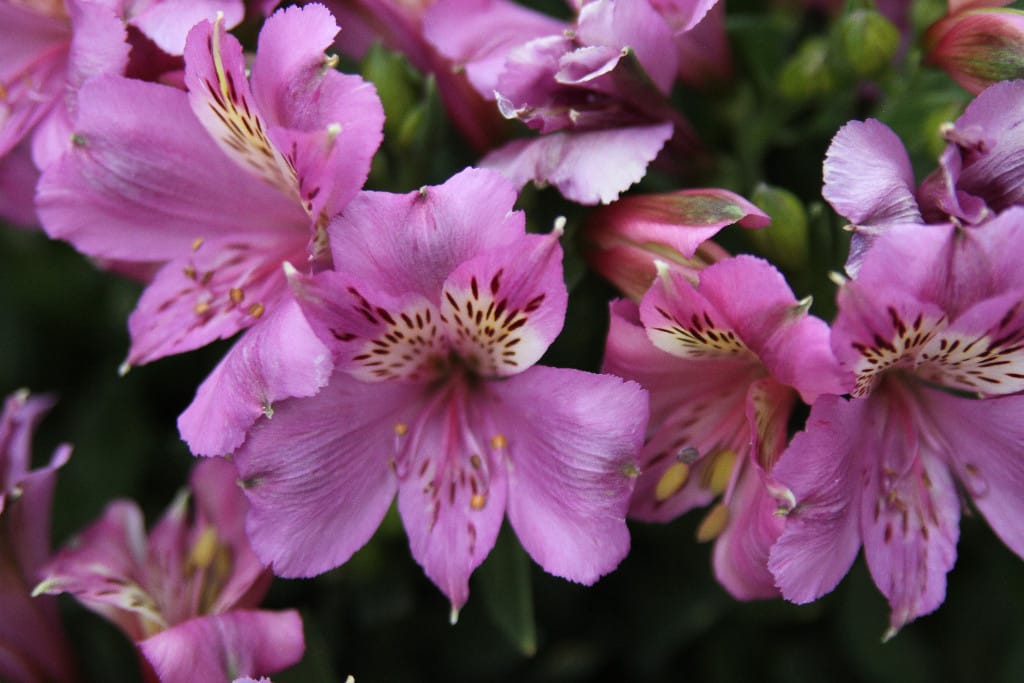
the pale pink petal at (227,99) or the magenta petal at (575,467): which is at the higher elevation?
the pale pink petal at (227,99)

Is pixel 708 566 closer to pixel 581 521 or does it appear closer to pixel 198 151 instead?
pixel 581 521

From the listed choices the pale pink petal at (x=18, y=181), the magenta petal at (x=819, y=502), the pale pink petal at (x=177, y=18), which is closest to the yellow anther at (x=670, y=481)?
the magenta petal at (x=819, y=502)

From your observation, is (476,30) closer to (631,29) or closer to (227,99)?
(631,29)

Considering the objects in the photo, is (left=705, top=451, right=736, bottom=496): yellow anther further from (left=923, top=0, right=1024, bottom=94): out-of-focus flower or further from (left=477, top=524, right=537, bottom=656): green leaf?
(left=923, top=0, right=1024, bottom=94): out-of-focus flower

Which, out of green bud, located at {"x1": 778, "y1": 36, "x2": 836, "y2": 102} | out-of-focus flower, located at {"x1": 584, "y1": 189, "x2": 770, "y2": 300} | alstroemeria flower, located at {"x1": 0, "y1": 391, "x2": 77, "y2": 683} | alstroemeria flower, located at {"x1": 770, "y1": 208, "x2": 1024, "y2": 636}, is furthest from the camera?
green bud, located at {"x1": 778, "y1": 36, "x2": 836, "y2": 102}

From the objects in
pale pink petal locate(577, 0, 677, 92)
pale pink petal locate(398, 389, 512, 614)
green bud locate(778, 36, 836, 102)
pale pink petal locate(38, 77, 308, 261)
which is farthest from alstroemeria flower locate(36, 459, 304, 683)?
green bud locate(778, 36, 836, 102)

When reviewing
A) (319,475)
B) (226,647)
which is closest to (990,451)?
(319,475)

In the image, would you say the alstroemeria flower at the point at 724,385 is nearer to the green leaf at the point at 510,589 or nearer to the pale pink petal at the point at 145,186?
the green leaf at the point at 510,589

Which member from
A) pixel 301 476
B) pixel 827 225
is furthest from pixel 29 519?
pixel 827 225
